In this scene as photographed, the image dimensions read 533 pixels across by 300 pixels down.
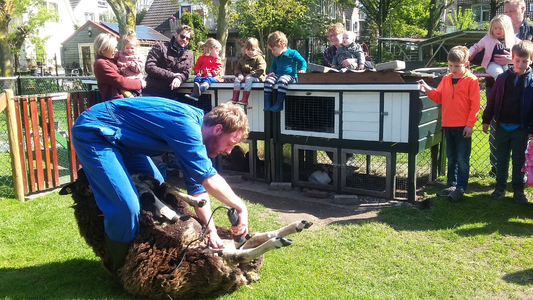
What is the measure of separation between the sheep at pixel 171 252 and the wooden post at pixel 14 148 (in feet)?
10.4

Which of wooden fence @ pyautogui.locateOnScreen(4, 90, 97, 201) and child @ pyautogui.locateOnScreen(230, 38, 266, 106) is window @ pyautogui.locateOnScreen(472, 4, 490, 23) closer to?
child @ pyautogui.locateOnScreen(230, 38, 266, 106)

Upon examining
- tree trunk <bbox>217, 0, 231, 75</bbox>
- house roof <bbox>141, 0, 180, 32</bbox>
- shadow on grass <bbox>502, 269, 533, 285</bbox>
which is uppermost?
house roof <bbox>141, 0, 180, 32</bbox>

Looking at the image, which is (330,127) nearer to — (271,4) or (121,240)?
(121,240)

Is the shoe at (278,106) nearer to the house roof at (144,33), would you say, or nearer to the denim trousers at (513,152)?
the denim trousers at (513,152)

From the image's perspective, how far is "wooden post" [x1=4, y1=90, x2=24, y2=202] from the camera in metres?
6.38

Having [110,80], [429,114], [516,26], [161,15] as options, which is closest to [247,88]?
[110,80]

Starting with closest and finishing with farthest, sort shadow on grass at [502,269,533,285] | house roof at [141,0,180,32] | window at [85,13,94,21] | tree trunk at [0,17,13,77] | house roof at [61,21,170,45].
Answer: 1. shadow on grass at [502,269,533,285]
2. tree trunk at [0,17,13,77]
3. house roof at [61,21,170,45]
4. house roof at [141,0,180,32]
5. window at [85,13,94,21]

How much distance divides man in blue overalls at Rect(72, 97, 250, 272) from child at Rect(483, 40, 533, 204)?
4030 millimetres

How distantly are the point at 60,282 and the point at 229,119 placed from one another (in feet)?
6.58

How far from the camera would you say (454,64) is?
597cm

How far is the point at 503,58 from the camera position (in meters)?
6.57

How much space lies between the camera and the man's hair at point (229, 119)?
3303mm

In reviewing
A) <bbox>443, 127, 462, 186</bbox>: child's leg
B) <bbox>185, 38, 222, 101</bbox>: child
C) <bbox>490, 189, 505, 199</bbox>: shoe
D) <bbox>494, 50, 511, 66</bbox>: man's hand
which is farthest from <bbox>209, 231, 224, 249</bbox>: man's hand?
<bbox>494, 50, 511, 66</bbox>: man's hand

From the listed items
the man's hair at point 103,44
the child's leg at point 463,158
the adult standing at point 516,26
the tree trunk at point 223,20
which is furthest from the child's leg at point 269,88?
the tree trunk at point 223,20
